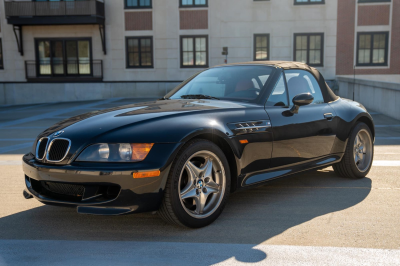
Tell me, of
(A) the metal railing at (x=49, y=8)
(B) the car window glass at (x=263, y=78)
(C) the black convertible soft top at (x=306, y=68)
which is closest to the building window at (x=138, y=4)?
(A) the metal railing at (x=49, y=8)

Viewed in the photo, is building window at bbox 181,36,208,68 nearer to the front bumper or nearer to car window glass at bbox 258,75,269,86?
car window glass at bbox 258,75,269,86

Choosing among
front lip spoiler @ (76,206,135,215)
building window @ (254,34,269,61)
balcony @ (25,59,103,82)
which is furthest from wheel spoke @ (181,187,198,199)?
balcony @ (25,59,103,82)

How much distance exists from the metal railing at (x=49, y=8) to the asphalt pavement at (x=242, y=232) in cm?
2185

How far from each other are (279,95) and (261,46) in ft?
71.4

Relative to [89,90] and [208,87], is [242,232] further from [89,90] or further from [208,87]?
[89,90]

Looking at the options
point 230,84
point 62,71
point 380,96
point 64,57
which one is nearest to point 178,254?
point 230,84

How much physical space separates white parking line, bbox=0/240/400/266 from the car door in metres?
1.28

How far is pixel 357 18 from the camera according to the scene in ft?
83.6

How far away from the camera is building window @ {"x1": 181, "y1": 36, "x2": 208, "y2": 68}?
26172mm

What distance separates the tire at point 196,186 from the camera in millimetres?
3611

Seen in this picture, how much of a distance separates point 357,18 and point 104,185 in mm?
25023

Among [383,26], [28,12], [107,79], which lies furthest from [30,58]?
[383,26]

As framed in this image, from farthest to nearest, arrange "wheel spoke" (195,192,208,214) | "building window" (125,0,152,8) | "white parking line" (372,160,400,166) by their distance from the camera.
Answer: "building window" (125,0,152,8) < "white parking line" (372,160,400,166) < "wheel spoke" (195,192,208,214)

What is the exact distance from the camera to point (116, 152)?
3492 millimetres
